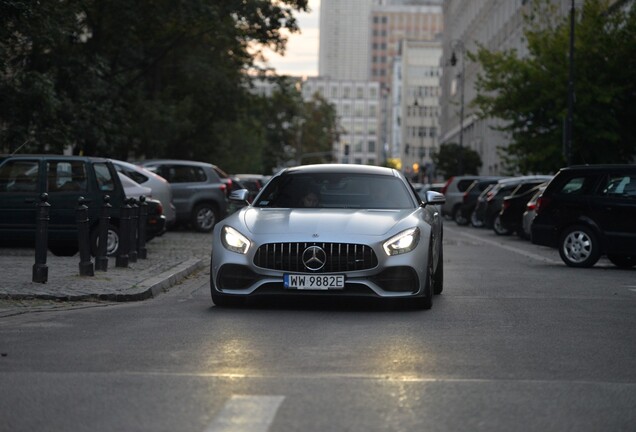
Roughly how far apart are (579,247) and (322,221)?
9487mm

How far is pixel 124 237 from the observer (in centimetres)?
1741

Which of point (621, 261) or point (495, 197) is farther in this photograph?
point (495, 197)

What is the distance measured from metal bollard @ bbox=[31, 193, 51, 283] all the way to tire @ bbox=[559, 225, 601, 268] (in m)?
9.56

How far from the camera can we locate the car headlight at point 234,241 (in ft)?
40.7

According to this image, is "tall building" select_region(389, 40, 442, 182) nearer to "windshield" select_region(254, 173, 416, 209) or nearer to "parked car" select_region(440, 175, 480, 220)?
"parked car" select_region(440, 175, 480, 220)

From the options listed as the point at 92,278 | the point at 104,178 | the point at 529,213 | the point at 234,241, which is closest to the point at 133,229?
the point at 104,178

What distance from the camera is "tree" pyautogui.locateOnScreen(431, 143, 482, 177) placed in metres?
91.1

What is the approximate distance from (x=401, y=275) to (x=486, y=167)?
3193 inches

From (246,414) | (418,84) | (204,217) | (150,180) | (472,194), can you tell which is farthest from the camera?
(418,84)

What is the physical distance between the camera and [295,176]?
1388cm

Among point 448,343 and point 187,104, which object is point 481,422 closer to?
point 448,343

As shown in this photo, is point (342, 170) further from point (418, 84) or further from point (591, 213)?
point (418, 84)

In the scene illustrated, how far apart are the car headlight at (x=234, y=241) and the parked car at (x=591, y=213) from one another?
965 cm

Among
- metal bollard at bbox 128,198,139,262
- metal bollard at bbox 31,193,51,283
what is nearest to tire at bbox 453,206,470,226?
metal bollard at bbox 128,198,139,262
